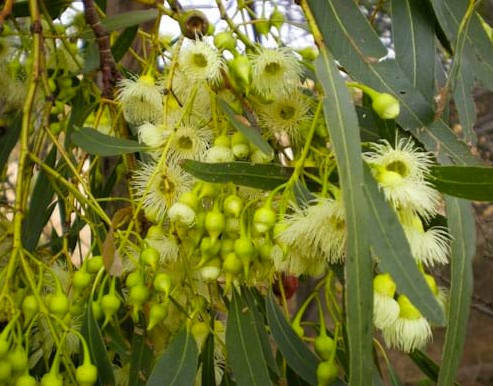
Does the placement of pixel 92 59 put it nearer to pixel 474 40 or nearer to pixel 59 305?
pixel 59 305

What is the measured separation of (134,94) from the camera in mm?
1141

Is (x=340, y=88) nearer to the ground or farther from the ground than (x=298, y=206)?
farther from the ground

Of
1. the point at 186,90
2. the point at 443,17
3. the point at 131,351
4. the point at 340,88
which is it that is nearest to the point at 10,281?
the point at 131,351

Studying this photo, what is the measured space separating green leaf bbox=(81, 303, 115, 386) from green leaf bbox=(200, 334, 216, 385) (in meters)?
0.13

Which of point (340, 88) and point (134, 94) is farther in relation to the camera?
point (134, 94)

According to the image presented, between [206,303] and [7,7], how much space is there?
0.48 meters

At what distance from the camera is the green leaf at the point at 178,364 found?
3.38 feet

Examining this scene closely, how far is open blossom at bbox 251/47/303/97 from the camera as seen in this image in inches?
39.9

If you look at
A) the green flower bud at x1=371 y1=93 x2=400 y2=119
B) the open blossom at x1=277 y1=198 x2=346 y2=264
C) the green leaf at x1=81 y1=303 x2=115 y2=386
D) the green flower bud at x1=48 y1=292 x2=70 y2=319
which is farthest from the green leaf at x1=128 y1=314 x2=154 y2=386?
the green flower bud at x1=371 y1=93 x2=400 y2=119

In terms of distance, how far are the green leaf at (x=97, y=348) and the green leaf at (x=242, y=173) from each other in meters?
0.24

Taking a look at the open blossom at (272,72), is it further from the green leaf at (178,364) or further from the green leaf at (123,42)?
Answer: the green leaf at (123,42)

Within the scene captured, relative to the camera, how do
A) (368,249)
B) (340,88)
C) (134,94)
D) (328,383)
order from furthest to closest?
(134,94)
(328,383)
(340,88)
(368,249)

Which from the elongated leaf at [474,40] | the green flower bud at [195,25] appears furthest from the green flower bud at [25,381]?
the elongated leaf at [474,40]

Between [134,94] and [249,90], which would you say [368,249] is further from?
[134,94]
